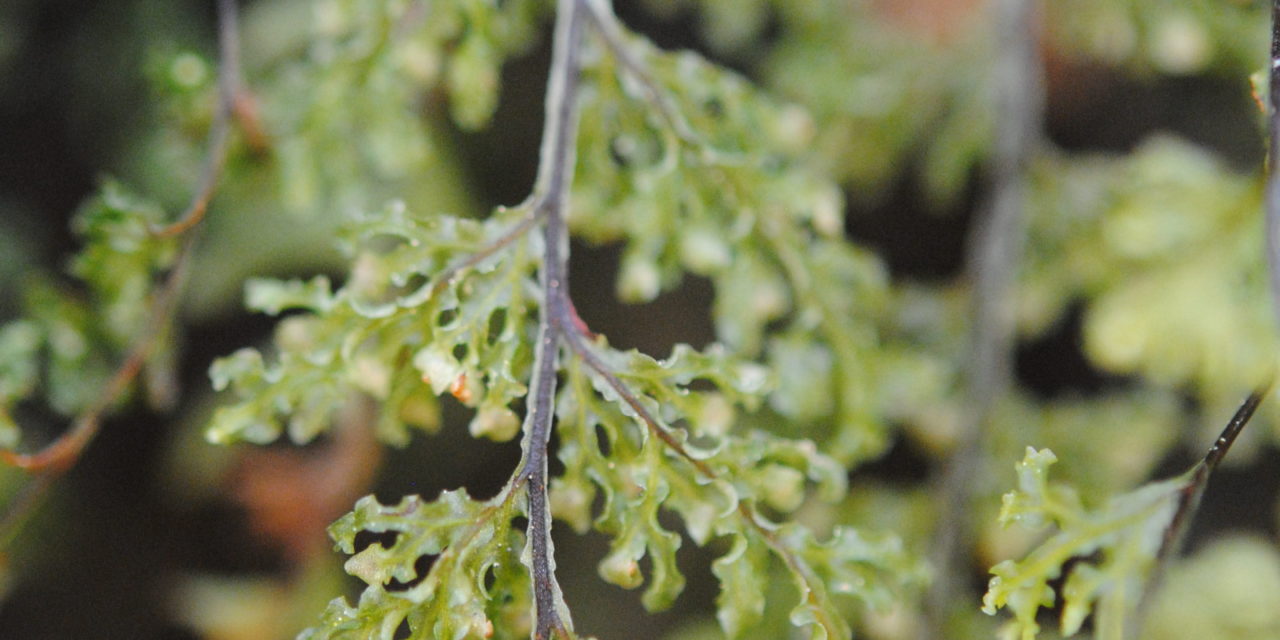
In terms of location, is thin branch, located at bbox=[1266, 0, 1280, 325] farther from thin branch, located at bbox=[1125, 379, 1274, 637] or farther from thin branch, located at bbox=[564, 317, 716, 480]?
thin branch, located at bbox=[564, 317, 716, 480]

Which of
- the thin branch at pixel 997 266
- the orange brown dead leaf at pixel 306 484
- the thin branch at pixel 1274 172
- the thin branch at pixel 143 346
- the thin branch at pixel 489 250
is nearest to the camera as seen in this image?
the thin branch at pixel 1274 172

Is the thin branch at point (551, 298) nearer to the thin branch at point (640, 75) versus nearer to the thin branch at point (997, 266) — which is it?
the thin branch at point (640, 75)

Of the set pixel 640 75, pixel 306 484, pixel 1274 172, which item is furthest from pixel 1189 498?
pixel 306 484

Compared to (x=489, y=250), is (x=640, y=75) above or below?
above

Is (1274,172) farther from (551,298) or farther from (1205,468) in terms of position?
(551,298)

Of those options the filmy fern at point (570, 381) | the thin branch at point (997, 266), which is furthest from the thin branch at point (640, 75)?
the thin branch at point (997, 266)

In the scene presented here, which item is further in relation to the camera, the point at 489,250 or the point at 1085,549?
the point at 489,250

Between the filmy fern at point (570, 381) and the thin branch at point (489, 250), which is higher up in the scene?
the thin branch at point (489, 250)
